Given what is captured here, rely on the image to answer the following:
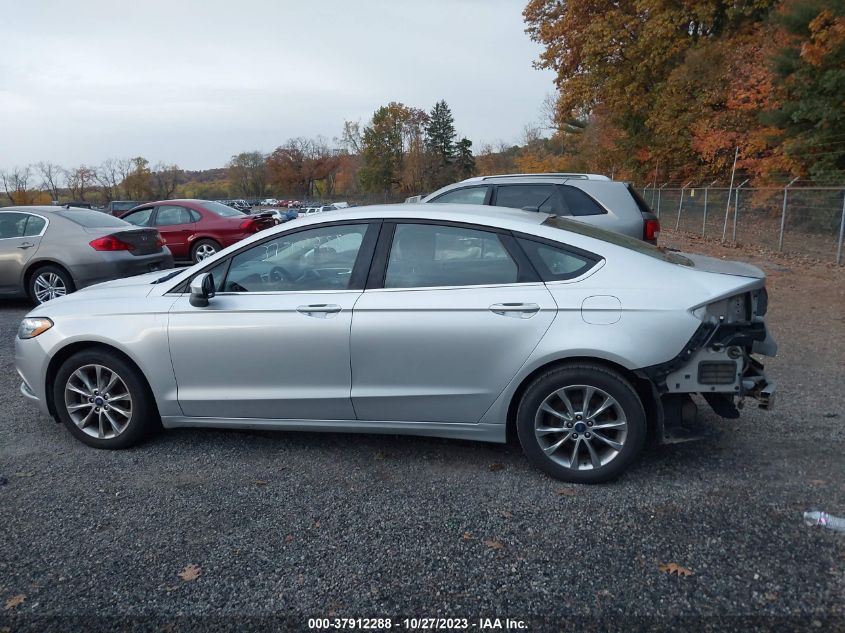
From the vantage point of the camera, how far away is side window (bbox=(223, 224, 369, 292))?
13.3 feet

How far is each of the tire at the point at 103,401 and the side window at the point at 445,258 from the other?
1803 mm

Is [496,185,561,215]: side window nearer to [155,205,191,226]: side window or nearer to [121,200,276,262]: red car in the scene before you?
[121,200,276,262]: red car

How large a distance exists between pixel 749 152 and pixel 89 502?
2617cm

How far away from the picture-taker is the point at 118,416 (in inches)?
168

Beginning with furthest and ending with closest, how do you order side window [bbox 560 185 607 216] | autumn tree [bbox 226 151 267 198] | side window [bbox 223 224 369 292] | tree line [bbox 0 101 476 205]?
autumn tree [bbox 226 151 267 198] → tree line [bbox 0 101 476 205] → side window [bbox 560 185 607 216] → side window [bbox 223 224 369 292]

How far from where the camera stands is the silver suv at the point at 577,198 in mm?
7543

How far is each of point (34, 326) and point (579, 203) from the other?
580cm

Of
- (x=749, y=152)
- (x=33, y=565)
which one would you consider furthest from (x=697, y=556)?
(x=749, y=152)

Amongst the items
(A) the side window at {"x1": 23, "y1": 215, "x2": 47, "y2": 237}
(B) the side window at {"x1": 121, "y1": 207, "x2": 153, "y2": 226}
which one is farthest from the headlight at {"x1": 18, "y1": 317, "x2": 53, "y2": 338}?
(B) the side window at {"x1": 121, "y1": 207, "x2": 153, "y2": 226}

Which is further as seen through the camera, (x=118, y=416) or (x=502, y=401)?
(x=118, y=416)

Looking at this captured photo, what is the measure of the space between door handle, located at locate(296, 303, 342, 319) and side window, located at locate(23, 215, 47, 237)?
22.9 feet

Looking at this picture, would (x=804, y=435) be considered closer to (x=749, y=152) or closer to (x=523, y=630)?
(x=523, y=630)

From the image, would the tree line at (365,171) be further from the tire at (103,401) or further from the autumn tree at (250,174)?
the tire at (103,401)

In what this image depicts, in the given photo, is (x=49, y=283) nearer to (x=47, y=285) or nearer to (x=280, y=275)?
(x=47, y=285)
